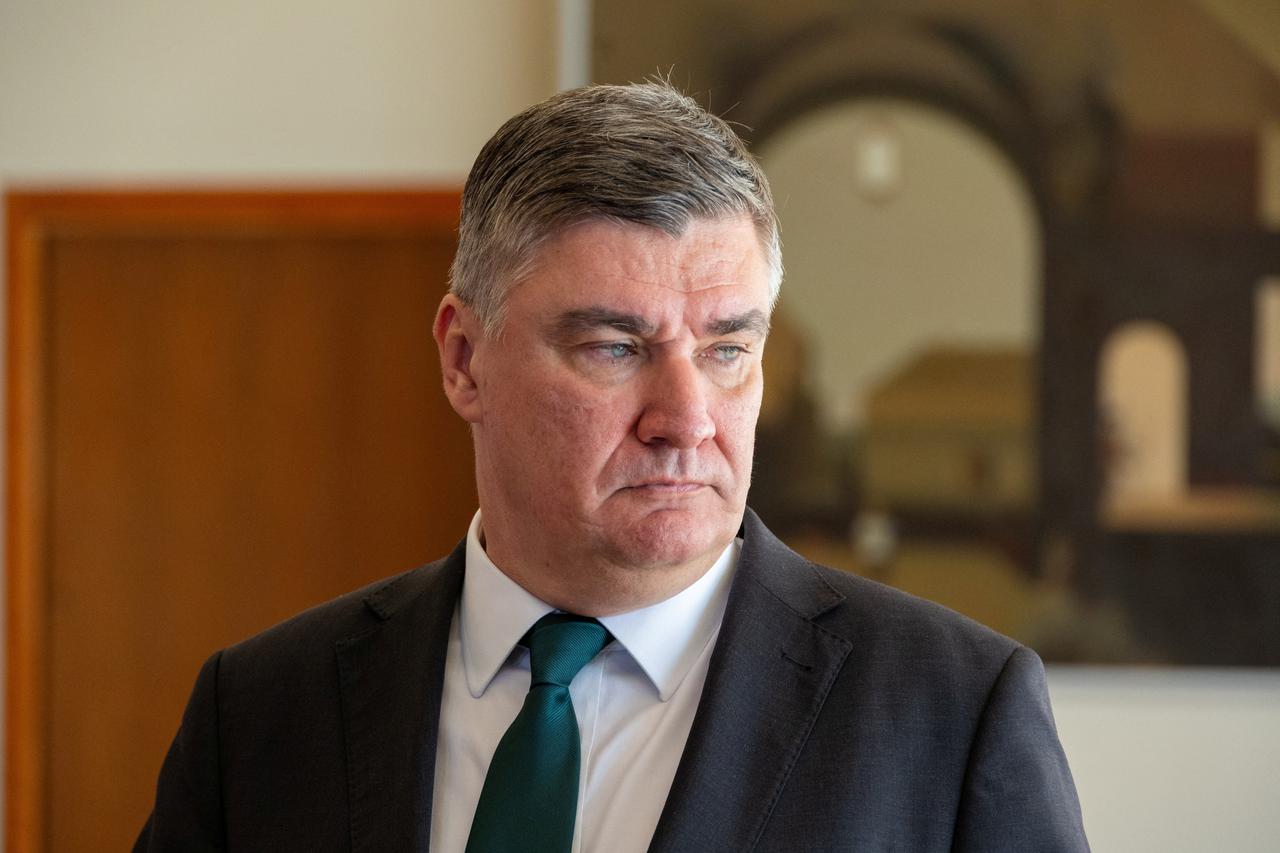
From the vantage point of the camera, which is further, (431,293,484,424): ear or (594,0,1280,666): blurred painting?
(594,0,1280,666): blurred painting

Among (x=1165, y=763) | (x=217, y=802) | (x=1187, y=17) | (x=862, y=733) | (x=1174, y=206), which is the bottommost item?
(x=1165, y=763)

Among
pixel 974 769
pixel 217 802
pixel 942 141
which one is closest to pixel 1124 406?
pixel 942 141

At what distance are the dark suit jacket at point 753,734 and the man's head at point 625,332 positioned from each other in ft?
0.42

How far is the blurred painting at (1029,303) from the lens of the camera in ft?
10.1

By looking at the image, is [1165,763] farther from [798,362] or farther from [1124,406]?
[798,362]

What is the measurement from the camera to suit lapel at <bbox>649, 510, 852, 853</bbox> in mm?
1053

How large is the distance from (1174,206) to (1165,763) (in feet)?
4.36

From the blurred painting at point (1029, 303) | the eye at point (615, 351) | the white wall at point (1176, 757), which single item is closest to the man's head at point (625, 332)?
the eye at point (615, 351)

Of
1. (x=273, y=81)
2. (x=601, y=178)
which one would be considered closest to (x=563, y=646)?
(x=601, y=178)

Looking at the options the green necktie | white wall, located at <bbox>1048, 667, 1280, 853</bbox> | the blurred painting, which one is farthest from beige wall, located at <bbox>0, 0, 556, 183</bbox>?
the green necktie

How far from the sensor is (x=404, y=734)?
3.85ft

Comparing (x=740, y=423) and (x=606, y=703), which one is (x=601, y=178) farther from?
(x=606, y=703)

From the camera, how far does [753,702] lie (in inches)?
44.0

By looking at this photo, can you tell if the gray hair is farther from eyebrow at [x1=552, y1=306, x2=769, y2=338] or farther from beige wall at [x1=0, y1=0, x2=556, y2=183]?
beige wall at [x1=0, y1=0, x2=556, y2=183]
